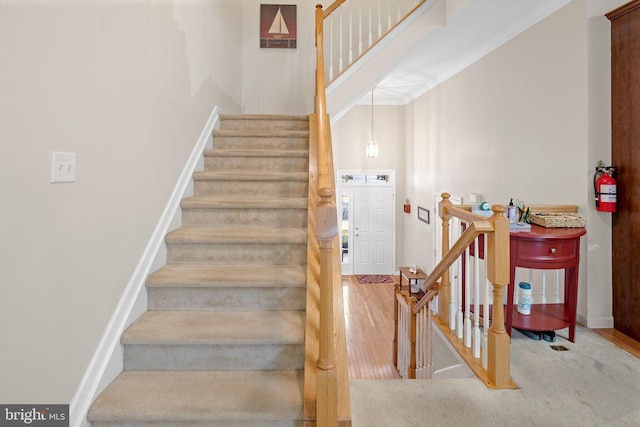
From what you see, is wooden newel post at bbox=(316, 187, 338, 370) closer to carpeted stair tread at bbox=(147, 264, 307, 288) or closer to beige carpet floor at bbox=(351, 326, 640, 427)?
beige carpet floor at bbox=(351, 326, 640, 427)

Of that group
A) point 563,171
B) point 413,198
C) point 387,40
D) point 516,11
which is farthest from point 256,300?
point 413,198

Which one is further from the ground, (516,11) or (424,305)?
(516,11)

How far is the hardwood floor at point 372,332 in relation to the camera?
3.81 m

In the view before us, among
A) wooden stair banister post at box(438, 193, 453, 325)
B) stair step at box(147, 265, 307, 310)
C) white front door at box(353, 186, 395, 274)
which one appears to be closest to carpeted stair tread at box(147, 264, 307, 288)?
stair step at box(147, 265, 307, 310)

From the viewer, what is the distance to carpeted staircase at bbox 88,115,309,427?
1.40 metres

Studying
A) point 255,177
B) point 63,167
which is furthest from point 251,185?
point 63,167

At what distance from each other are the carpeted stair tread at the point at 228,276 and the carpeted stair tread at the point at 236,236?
161 mm

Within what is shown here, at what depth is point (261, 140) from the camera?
3.19 m

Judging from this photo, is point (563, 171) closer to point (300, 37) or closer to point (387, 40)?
point (387, 40)

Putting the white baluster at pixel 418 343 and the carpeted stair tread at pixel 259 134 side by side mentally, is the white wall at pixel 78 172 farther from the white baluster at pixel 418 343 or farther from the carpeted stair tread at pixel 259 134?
the white baluster at pixel 418 343

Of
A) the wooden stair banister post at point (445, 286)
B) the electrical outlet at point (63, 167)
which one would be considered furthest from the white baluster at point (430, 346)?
the electrical outlet at point (63, 167)

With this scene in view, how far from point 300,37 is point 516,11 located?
8.69 feet

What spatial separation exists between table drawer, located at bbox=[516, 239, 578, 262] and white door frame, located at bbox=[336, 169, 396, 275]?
4971 millimetres

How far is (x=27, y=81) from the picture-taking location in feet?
3.84
